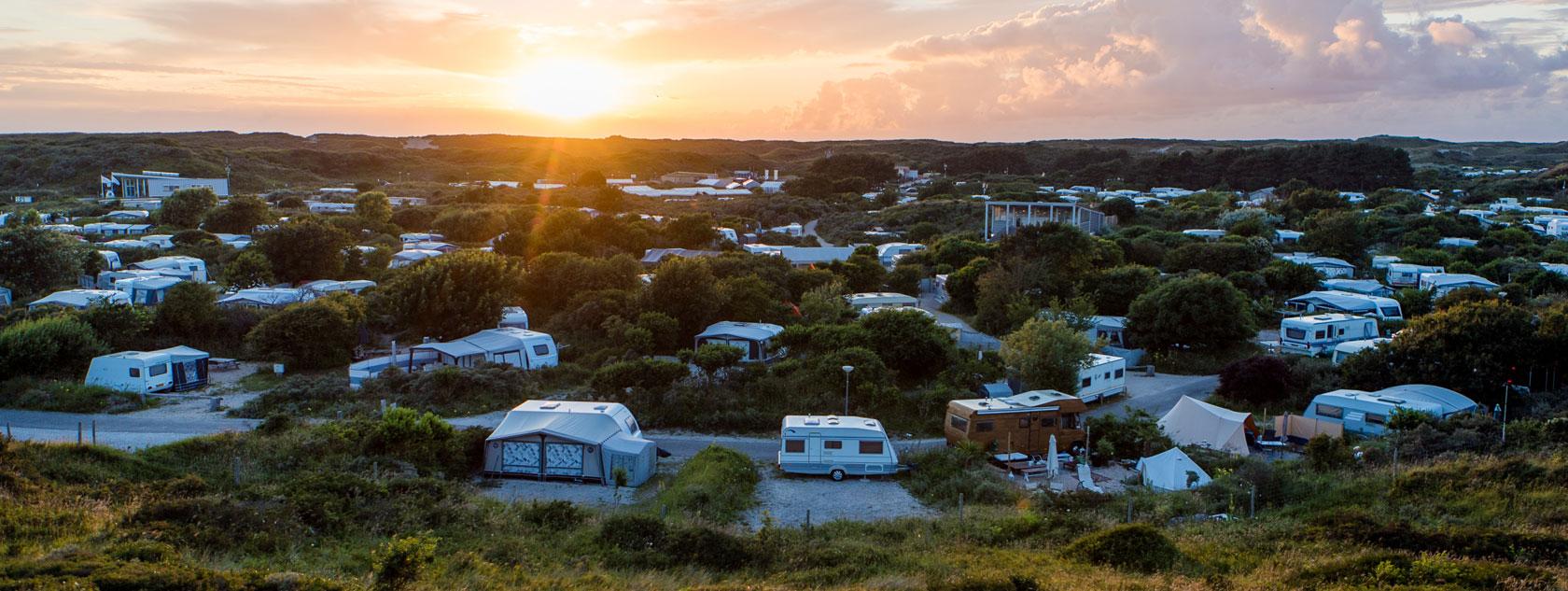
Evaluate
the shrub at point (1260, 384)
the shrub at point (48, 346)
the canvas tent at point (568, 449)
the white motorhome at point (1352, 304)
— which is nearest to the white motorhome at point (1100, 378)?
the shrub at point (1260, 384)

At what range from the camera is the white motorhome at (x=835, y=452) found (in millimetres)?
13766

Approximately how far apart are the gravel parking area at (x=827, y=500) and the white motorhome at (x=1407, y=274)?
1145 inches

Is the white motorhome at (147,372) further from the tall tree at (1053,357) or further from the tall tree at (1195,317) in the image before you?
the tall tree at (1195,317)

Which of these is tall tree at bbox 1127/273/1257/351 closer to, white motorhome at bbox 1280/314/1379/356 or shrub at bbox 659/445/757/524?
white motorhome at bbox 1280/314/1379/356

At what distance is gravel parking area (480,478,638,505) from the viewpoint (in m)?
12.3

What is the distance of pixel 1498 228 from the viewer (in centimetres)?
4484

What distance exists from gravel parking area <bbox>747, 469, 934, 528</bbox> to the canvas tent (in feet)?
6.04

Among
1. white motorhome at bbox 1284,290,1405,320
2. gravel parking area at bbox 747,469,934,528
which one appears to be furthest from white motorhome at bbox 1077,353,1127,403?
white motorhome at bbox 1284,290,1405,320

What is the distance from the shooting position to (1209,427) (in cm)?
1534

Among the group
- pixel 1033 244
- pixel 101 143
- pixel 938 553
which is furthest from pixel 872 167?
pixel 938 553

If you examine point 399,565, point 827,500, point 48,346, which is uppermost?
point 399,565

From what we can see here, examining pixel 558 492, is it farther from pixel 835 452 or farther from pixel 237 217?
pixel 237 217

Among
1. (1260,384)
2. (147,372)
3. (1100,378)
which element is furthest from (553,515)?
(1260,384)

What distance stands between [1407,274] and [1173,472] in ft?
88.8
